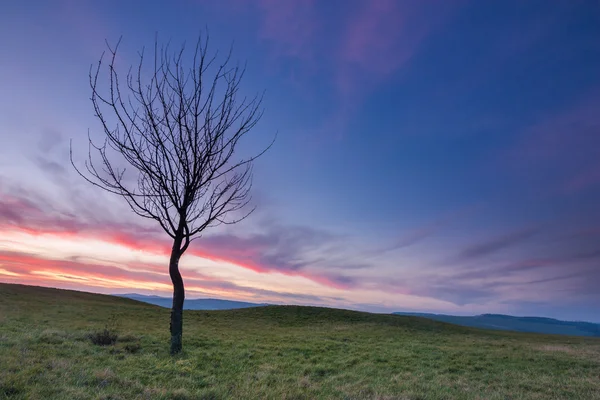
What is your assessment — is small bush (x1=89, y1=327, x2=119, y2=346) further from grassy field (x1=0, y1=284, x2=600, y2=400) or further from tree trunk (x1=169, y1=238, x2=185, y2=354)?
tree trunk (x1=169, y1=238, x2=185, y2=354)

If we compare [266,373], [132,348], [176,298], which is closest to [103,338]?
[132,348]

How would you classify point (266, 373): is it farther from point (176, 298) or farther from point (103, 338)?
point (103, 338)

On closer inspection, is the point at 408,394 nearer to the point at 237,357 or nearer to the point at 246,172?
the point at 237,357

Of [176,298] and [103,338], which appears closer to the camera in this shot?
[176,298]

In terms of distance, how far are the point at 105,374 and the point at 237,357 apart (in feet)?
22.7

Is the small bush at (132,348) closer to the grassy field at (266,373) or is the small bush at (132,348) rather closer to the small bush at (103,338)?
the grassy field at (266,373)

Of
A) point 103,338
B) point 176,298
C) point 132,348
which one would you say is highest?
point 176,298

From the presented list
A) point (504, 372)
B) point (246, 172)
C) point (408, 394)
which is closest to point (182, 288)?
point (246, 172)

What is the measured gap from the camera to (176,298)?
579 inches

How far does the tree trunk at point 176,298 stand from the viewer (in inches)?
559

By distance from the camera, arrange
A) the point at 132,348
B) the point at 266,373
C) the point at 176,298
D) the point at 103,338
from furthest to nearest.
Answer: the point at 103,338 → the point at 176,298 → the point at 132,348 → the point at 266,373

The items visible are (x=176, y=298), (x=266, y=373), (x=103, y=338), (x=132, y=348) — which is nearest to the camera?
(x=266, y=373)

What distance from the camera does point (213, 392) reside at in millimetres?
8125

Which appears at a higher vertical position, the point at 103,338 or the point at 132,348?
the point at 103,338
